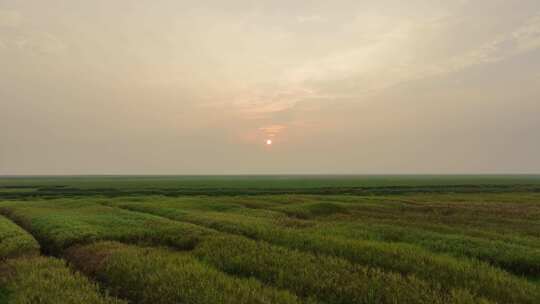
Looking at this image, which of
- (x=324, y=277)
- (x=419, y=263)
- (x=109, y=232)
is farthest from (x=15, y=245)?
(x=419, y=263)

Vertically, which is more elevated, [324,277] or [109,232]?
[324,277]

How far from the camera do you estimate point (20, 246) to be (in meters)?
15.8

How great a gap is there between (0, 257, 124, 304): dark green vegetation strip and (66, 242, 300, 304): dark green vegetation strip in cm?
83

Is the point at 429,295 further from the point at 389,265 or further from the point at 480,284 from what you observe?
the point at 389,265

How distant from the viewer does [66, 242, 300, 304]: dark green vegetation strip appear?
8625 millimetres

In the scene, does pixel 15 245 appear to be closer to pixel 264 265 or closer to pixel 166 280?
pixel 166 280

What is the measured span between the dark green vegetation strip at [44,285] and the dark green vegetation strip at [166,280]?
83 cm

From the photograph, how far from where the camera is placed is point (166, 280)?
1006cm

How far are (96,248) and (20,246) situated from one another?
4.48m

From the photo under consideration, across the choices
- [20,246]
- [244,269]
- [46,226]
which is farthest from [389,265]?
[46,226]

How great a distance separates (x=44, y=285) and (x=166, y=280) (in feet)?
13.0

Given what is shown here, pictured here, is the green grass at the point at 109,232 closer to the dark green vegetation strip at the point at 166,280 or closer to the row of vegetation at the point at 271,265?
the row of vegetation at the point at 271,265

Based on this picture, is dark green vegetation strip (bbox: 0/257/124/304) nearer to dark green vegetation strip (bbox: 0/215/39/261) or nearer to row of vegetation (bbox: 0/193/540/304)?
row of vegetation (bbox: 0/193/540/304)

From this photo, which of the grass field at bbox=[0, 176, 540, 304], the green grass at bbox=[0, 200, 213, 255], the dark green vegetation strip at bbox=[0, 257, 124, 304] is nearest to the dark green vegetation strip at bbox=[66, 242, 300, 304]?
the grass field at bbox=[0, 176, 540, 304]
